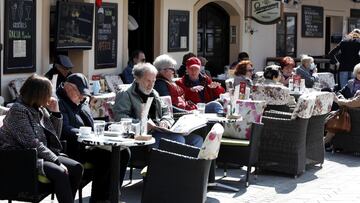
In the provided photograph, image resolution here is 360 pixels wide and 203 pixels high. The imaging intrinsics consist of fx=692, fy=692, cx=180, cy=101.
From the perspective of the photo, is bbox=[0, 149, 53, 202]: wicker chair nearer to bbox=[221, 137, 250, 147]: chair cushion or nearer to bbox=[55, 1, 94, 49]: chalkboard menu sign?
bbox=[221, 137, 250, 147]: chair cushion

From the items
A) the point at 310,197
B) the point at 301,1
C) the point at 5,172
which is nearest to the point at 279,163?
the point at 310,197

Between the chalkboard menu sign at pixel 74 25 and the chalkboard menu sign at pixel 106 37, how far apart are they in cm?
36

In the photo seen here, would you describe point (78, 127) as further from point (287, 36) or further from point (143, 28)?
point (287, 36)

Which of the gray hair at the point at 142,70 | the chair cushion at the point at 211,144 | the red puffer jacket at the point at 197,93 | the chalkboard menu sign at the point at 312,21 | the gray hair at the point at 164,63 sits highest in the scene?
the chalkboard menu sign at the point at 312,21

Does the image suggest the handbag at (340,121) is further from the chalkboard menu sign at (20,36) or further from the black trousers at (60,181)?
the black trousers at (60,181)

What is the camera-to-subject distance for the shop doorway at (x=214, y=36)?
14.7 metres

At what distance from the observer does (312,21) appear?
18203mm

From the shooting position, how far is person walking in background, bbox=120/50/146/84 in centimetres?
1105

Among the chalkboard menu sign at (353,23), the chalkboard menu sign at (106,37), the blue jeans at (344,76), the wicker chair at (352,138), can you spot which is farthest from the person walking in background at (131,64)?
the chalkboard menu sign at (353,23)

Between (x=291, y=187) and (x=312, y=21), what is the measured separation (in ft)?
36.8

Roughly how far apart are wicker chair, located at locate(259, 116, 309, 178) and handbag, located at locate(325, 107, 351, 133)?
58.4 inches

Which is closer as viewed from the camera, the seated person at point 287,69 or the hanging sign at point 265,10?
the seated person at point 287,69

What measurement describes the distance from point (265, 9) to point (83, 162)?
901 cm

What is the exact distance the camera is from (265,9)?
1440cm
